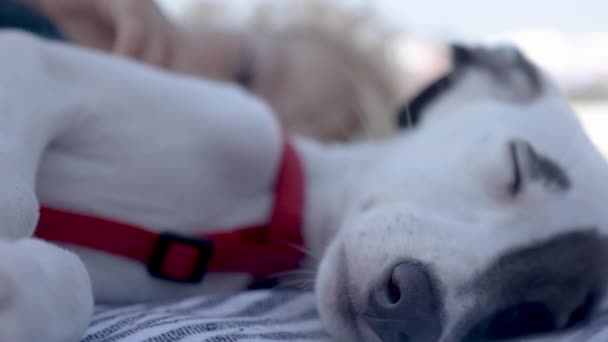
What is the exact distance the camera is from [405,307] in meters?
0.73

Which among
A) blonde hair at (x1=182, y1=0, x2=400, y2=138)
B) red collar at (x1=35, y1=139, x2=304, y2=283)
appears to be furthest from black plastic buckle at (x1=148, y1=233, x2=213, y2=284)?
blonde hair at (x1=182, y1=0, x2=400, y2=138)

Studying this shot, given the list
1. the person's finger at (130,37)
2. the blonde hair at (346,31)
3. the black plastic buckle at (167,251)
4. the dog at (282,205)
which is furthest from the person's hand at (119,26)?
the blonde hair at (346,31)

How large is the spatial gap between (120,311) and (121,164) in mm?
231

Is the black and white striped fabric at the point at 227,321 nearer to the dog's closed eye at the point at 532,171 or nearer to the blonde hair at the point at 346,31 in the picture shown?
the dog's closed eye at the point at 532,171

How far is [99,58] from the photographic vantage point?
1.04m

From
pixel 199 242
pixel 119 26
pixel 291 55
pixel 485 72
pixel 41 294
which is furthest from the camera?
pixel 291 55

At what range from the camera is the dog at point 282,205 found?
30.2 inches

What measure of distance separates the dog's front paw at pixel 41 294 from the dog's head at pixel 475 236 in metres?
0.31

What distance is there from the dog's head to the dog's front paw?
312mm

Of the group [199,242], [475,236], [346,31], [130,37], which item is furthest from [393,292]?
[346,31]

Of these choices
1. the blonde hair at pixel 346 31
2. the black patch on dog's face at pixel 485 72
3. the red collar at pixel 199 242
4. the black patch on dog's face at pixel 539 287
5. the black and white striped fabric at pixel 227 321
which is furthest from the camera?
the blonde hair at pixel 346 31

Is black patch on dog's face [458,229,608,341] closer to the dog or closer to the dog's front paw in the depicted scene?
the dog

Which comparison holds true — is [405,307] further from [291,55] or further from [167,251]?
[291,55]

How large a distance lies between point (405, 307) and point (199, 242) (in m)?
0.35
